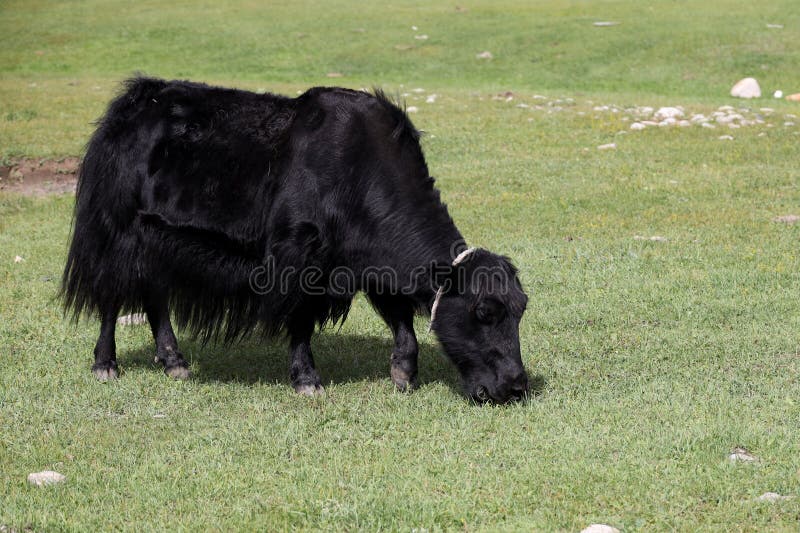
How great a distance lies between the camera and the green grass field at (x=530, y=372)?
420cm

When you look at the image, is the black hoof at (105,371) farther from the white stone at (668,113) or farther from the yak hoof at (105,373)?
the white stone at (668,113)

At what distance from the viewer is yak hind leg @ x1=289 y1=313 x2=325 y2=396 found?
578cm

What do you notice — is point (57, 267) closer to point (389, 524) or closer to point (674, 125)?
point (389, 524)

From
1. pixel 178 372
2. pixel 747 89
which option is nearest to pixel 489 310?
pixel 178 372

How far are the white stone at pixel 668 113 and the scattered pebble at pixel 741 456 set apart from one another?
1045 cm

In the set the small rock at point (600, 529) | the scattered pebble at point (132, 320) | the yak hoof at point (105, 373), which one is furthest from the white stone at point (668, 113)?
the small rock at point (600, 529)

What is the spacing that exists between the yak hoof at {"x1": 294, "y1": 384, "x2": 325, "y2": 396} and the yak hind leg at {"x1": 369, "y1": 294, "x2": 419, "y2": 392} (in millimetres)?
430

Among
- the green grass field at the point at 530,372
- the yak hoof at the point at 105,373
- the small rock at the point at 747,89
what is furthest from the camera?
the small rock at the point at 747,89

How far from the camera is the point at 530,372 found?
19.5 ft

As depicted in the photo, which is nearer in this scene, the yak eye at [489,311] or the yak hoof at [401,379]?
the yak eye at [489,311]

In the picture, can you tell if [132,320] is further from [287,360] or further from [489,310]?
[489,310]

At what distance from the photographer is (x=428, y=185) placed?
571 cm

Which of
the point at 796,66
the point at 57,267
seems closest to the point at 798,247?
the point at 57,267

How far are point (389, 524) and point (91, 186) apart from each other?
3.30 m
